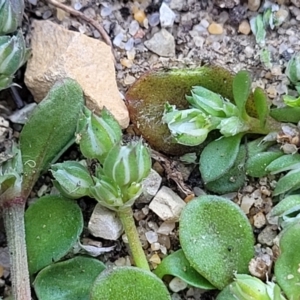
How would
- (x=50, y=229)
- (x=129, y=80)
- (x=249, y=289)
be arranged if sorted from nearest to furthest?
1. (x=249, y=289)
2. (x=50, y=229)
3. (x=129, y=80)

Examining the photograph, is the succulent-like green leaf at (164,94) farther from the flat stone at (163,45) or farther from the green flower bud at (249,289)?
the green flower bud at (249,289)

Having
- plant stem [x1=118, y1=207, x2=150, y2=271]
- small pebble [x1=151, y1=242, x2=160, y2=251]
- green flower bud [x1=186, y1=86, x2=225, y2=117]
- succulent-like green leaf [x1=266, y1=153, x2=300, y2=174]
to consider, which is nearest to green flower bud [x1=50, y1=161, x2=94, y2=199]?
plant stem [x1=118, y1=207, x2=150, y2=271]

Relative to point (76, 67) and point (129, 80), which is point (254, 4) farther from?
point (76, 67)

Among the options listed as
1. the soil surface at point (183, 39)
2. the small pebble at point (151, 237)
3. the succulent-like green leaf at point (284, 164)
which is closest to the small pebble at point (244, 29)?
the soil surface at point (183, 39)

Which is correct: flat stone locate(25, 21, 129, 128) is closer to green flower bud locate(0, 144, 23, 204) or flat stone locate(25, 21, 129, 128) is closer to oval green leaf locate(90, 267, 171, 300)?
green flower bud locate(0, 144, 23, 204)

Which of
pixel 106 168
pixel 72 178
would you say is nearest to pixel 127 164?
pixel 106 168

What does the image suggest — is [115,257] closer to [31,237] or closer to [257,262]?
[31,237]
